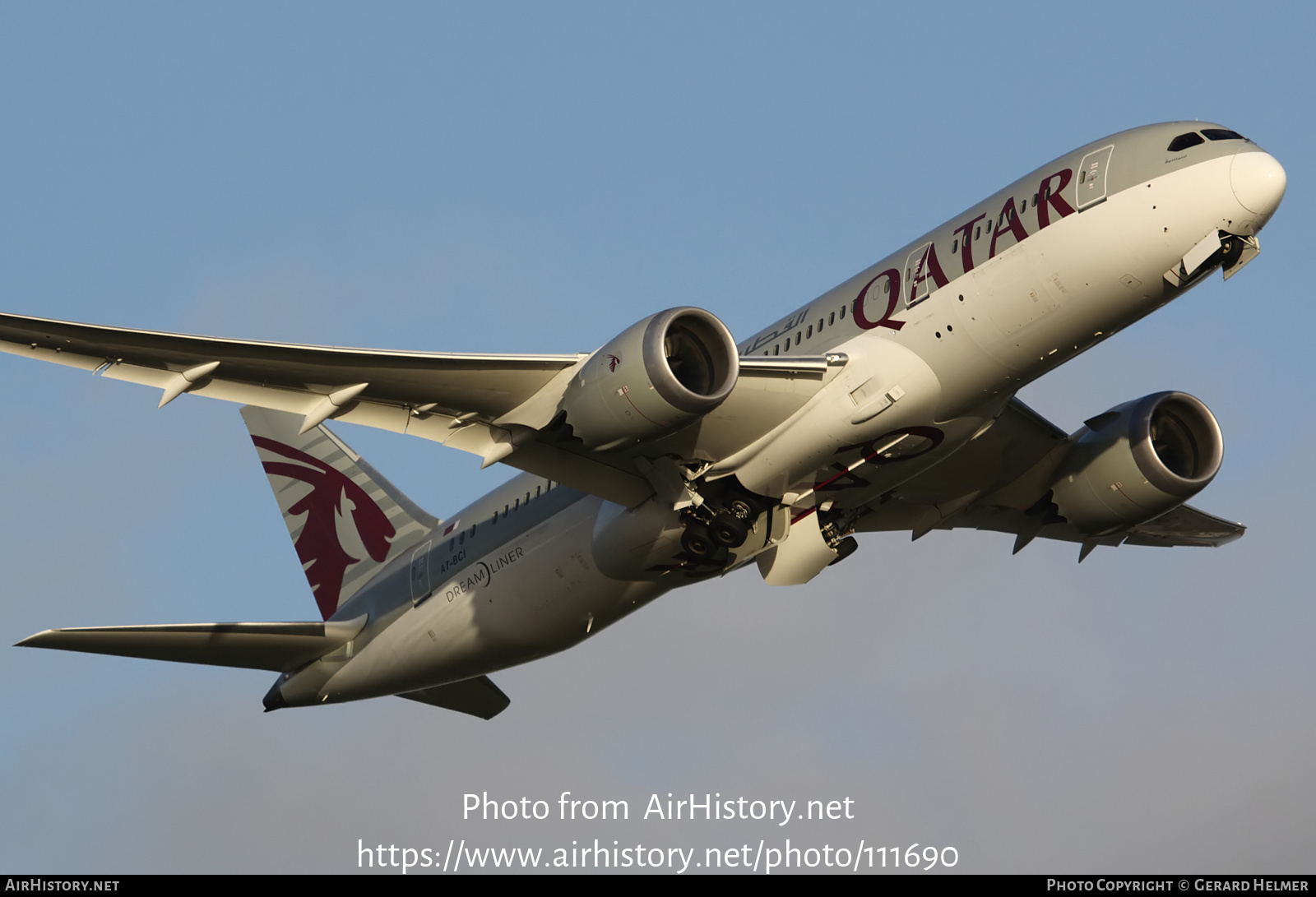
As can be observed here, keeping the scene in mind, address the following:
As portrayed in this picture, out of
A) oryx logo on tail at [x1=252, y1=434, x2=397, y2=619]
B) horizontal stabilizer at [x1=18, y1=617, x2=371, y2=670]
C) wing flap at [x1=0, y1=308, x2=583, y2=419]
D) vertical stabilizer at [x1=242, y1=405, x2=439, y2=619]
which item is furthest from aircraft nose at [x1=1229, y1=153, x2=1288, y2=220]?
oryx logo on tail at [x1=252, y1=434, x2=397, y2=619]

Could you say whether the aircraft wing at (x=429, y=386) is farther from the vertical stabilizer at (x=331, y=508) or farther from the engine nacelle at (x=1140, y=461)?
the vertical stabilizer at (x=331, y=508)

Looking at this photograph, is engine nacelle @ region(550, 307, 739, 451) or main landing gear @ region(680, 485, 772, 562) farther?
main landing gear @ region(680, 485, 772, 562)

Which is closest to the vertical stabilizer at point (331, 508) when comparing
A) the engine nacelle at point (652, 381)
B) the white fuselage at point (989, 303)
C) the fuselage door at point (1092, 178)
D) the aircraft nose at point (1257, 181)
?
the white fuselage at point (989, 303)

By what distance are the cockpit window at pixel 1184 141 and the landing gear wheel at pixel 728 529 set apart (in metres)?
8.83

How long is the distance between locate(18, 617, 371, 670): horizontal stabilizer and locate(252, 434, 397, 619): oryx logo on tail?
296 cm

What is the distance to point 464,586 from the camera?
Answer: 96.4ft

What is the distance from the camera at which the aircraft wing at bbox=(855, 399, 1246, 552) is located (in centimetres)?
2883

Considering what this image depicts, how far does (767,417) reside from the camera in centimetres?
2439

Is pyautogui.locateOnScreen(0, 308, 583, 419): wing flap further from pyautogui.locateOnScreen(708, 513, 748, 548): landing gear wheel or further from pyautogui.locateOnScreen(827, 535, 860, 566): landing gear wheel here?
pyautogui.locateOnScreen(827, 535, 860, 566): landing gear wheel

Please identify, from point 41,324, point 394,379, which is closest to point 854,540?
point 394,379

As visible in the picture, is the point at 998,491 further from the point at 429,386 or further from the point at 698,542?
the point at 429,386

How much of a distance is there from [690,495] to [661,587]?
9.86 feet

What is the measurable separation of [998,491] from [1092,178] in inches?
337

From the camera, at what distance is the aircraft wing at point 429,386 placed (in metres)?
22.4
